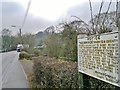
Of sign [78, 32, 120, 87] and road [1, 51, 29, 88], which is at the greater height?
sign [78, 32, 120, 87]

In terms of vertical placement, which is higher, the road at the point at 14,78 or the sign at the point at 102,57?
the sign at the point at 102,57

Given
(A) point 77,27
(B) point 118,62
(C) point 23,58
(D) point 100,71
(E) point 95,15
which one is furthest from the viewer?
(C) point 23,58

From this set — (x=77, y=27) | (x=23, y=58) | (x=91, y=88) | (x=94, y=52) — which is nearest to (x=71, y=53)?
(x=77, y=27)

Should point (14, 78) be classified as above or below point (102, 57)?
below

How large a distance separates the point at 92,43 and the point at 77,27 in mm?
5089

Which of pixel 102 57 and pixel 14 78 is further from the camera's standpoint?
pixel 14 78

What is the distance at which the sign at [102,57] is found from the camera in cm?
395

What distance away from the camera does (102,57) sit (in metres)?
4.49

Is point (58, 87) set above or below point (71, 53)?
below

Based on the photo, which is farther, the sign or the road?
the road

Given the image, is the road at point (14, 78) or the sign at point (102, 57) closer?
the sign at point (102, 57)

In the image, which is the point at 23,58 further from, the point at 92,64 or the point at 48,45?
the point at 92,64

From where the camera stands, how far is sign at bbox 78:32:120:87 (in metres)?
3.95

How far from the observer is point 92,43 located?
5094 millimetres
